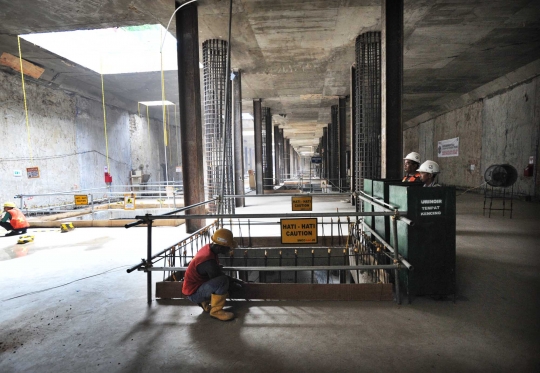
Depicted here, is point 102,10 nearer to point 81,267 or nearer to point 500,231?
point 81,267

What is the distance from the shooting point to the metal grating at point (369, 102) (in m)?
9.27

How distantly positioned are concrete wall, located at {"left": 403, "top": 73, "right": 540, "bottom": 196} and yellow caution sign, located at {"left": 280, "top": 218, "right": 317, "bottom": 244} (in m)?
13.4

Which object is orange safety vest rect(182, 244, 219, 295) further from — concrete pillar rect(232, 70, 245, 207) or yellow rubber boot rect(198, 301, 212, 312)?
concrete pillar rect(232, 70, 245, 207)

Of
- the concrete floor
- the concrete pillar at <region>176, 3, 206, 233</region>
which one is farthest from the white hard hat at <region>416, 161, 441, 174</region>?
the concrete pillar at <region>176, 3, 206, 233</region>

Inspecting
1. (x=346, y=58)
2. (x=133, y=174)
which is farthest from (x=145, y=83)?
(x=346, y=58)

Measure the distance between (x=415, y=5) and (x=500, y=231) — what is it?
20.7 ft

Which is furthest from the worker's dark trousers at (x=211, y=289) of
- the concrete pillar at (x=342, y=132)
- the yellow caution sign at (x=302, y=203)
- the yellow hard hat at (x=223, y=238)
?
the concrete pillar at (x=342, y=132)

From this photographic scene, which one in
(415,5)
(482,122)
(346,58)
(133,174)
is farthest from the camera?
(133,174)

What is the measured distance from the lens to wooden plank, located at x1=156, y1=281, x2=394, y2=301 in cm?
376

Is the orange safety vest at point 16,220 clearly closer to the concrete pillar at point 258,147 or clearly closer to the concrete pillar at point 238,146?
the concrete pillar at point 238,146

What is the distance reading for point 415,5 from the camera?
7.84 metres

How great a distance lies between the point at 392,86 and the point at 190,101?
17.1 ft

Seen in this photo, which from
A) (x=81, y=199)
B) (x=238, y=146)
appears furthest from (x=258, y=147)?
(x=81, y=199)

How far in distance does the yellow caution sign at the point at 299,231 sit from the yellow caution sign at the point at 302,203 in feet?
5.88
